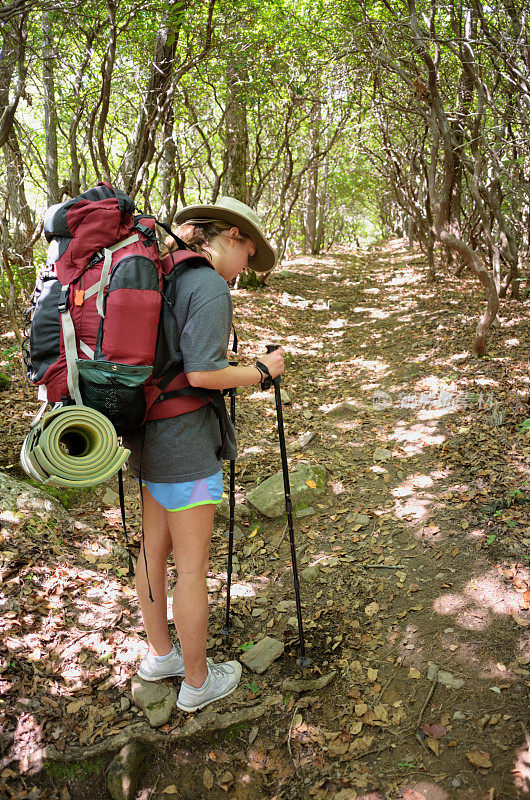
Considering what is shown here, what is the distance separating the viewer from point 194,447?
7.64ft

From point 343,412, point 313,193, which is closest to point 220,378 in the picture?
point 343,412

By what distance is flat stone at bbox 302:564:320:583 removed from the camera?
3.97 m

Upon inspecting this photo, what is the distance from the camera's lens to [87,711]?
108 inches

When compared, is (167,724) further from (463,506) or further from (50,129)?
(50,129)

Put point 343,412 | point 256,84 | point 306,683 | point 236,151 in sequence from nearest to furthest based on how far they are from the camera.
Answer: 1. point 306,683
2. point 343,412
3. point 256,84
4. point 236,151

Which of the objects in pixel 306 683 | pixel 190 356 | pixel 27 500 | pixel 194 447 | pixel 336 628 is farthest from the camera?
pixel 27 500

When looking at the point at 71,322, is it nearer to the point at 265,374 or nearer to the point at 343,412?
Result: the point at 265,374

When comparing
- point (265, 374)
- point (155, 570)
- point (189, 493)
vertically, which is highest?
point (265, 374)

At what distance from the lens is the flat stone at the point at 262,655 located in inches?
123

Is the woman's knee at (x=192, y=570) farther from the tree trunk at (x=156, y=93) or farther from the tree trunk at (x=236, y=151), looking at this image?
the tree trunk at (x=236, y=151)

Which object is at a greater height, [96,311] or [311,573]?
[96,311]

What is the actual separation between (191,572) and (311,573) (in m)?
→ 1.78

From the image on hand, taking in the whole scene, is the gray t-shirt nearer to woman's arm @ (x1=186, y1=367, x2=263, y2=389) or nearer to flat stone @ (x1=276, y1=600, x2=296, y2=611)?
woman's arm @ (x1=186, y1=367, x2=263, y2=389)

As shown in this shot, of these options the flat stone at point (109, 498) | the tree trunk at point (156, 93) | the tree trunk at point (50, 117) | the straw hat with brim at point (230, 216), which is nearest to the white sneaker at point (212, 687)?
the flat stone at point (109, 498)
